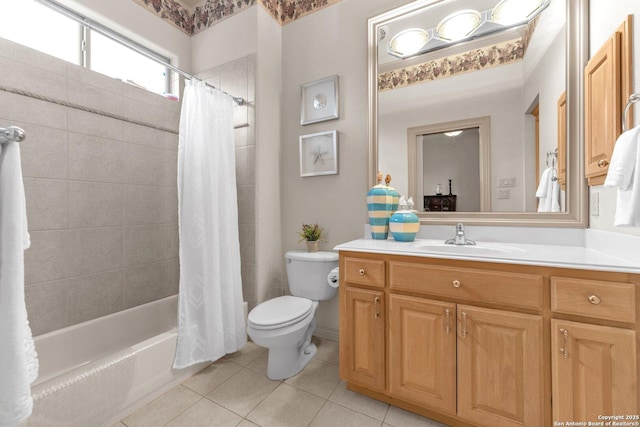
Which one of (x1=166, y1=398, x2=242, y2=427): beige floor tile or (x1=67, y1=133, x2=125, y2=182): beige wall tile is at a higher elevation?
(x1=67, y1=133, x2=125, y2=182): beige wall tile

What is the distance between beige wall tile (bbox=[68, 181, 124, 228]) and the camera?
1.64 metres

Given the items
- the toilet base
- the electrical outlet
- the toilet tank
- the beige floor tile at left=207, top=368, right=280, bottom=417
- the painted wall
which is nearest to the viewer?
the painted wall

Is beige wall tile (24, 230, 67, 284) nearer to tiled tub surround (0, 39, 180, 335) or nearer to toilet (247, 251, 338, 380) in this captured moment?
tiled tub surround (0, 39, 180, 335)

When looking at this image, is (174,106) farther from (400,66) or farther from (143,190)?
(400,66)

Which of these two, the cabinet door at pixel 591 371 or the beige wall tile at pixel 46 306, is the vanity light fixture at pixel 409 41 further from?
the beige wall tile at pixel 46 306

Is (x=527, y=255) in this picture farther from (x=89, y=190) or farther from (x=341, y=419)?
(x=89, y=190)

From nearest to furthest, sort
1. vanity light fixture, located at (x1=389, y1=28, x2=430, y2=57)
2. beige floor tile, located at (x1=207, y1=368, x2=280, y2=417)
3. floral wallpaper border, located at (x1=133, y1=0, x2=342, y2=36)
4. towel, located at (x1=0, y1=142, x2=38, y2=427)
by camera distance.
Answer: towel, located at (x1=0, y1=142, x2=38, y2=427), beige floor tile, located at (x1=207, y1=368, x2=280, y2=417), vanity light fixture, located at (x1=389, y1=28, x2=430, y2=57), floral wallpaper border, located at (x1=133, y1=0, x2=342, y2=36)

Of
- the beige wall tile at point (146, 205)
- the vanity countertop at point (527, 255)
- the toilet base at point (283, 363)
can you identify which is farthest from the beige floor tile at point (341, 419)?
the beige wall tile at point (146, 205)

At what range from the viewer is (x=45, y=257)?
1.52 meters

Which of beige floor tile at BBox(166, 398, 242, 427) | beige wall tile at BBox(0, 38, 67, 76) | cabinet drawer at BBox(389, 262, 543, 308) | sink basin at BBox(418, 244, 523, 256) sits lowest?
beige floor tile at BBox(166, 398, 242, 427)

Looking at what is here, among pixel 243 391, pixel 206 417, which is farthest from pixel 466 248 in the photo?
pixel 206 417

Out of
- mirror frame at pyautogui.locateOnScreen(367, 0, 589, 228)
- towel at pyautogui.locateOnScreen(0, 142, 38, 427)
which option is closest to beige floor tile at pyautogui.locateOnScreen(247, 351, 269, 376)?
towel at pyautogui.locateOnScreen(0, 142, 38, 427)

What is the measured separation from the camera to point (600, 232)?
1200mm

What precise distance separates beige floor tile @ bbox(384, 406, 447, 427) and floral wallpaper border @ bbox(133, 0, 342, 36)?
109 inches
